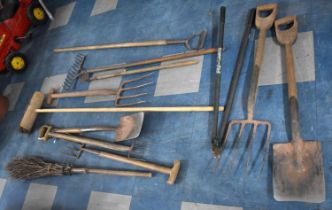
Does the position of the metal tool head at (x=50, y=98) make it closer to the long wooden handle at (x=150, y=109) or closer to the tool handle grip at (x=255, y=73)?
the long wooden handle at (x=150, y=109)

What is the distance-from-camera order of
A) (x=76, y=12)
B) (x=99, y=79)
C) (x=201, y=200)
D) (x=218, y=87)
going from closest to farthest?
(x=201, y=200), (x=218, y=87), (x=99, y=79), (x=76, y=12)

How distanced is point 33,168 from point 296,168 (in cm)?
211

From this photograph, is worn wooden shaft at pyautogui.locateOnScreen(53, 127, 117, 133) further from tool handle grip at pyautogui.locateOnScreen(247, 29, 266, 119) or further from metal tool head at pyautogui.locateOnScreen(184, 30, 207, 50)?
tool handle grip at pyautogui.locateOnScreen(247, 29, 266, 119)

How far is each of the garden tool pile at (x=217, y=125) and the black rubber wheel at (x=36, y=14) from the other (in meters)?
1.07

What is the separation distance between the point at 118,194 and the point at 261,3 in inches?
70.3

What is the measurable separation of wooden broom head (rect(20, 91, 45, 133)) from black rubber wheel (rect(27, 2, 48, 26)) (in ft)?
3.79

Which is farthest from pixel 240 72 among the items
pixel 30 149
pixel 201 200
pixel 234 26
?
pixel 30 149

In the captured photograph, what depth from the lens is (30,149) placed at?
287 cm

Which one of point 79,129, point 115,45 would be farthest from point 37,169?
point 115,45

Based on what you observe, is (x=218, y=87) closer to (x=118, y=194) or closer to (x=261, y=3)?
(x=261, y=3)

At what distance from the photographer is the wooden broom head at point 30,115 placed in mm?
2882

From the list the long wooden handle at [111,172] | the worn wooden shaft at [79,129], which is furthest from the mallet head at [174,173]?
the worn wooden shaft at [79,129]

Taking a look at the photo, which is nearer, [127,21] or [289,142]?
[289,142]

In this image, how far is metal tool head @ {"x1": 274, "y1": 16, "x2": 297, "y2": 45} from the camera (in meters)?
1.91
